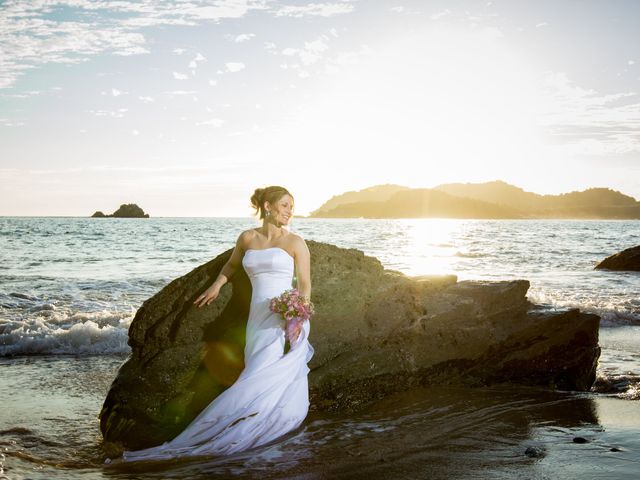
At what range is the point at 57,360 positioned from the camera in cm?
1190

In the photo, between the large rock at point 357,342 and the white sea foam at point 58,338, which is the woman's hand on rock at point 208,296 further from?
the white sea foam at point 58,338

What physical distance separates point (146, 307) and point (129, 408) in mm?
1272

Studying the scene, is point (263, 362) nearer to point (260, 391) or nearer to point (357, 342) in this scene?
point (260, 391)

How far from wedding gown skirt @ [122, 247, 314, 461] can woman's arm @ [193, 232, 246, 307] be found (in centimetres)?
20

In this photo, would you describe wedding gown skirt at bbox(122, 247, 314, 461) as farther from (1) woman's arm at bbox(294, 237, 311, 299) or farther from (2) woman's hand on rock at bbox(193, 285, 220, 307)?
(2) woman's hand on rock at bbox(193, 285, 220, 307)

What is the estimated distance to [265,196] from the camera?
24.5ft

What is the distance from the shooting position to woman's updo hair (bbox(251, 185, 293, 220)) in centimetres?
741

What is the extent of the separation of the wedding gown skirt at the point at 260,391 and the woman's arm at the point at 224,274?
0.65ft

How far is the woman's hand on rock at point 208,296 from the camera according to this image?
23.7ft

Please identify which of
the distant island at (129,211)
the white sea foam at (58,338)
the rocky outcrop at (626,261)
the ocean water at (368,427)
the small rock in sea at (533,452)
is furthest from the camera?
the distant island at (129,211)

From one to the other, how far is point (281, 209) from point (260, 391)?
2.23 m

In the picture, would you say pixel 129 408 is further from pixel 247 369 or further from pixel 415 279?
pixel 415 279

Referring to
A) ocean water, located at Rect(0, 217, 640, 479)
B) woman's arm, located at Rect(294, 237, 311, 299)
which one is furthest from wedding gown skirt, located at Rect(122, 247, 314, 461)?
ocean water, located at Rect(0, 217, 640, 479)

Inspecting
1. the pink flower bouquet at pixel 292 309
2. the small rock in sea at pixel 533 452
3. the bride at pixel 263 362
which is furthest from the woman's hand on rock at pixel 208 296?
the small rock in sea at pixel 533 452
